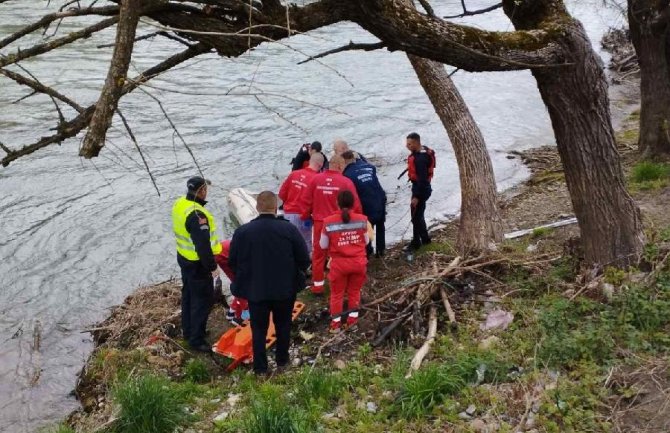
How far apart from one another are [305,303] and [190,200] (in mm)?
2291

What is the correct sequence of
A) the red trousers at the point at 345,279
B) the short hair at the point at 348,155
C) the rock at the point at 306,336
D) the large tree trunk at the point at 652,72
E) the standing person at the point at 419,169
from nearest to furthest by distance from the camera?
1. the red trousers at the point at 345,279
2. the rock at the point at 306,336
3. the short hair at the point at 348,155
4. the standing person at the point at 419,169
5. the large tree trunk at the point at 652,72

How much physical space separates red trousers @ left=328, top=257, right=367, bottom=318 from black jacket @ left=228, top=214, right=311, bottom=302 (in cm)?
84

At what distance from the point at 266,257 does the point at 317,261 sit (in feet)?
7.26

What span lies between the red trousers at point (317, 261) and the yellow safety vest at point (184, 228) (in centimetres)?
166

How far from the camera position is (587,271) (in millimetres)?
6656

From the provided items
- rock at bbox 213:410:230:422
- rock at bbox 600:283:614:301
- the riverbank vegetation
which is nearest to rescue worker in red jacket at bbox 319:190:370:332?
the riverbank vegetation

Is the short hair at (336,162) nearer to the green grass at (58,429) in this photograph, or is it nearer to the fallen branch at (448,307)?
the fallen branch at (448,307)

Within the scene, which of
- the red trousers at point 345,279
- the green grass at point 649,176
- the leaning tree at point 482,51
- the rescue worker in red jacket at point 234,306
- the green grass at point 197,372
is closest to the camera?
the leaning tree at point 482,51

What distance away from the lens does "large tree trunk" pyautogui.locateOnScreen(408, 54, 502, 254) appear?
30.8 feet

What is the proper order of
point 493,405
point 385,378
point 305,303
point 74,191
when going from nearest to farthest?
1. point 493,405
2. point 385,378
3. point 305,303
4. point 74,191

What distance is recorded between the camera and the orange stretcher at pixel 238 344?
735cm

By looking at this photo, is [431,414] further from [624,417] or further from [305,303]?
[305,303]

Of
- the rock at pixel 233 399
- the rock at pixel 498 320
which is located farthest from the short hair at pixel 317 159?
the rock at pixel 233 399

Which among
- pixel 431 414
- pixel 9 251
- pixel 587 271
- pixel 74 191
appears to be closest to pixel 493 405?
pixel 431 414
